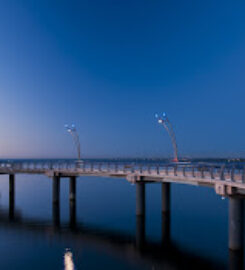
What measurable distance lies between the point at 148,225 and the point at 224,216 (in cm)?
1117

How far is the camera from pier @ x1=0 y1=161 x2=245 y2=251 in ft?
60.4

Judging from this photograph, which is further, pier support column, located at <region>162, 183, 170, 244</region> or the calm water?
pier support column, located at <region>162, 183, 170, 244</region>

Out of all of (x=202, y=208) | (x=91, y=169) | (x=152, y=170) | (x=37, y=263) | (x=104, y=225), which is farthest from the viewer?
(x=202, y=208)

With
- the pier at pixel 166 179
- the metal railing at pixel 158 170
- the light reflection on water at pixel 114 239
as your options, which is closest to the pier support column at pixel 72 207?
the pier at pixel 166 179

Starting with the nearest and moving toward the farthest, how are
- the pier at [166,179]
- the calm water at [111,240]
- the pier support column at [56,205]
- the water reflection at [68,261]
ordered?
the pier at [166,179]
the water reflection at [68,261]
the calm water at [111,240]
the pier support column at [56,205]

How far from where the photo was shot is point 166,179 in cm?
2617

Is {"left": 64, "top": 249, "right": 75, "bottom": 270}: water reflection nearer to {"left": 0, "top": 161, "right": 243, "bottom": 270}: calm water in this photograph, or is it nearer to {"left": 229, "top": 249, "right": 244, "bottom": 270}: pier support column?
{"left": 0, "top": 161, "right": 243, "bottom": 270}: calm water

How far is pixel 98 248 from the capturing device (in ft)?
74.4

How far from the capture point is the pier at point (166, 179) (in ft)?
60.4

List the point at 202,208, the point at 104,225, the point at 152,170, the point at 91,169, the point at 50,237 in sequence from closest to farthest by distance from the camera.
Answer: the point at 50,237 → the point at 152,170 → the point at 104,225 → the point at 91,169 → the point at 202,208

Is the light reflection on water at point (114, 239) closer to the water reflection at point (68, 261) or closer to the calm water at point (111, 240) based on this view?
the calm water at point (111, 240)

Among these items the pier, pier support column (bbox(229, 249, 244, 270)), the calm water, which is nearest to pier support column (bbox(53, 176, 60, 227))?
the pier

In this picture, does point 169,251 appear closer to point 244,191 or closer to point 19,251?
point 244,191

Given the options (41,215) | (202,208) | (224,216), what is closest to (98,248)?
(41,215)
